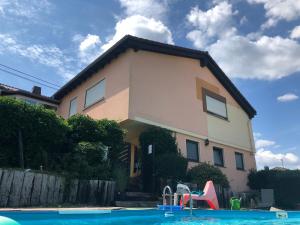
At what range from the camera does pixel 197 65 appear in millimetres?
20062

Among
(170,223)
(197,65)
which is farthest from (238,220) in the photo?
(197,65)

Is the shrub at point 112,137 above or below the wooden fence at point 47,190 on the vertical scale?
above

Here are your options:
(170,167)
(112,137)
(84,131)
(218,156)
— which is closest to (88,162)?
(84,131)

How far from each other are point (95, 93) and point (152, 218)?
39.6ft

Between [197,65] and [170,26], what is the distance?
5283mm

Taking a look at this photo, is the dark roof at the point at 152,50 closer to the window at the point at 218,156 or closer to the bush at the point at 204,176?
the window at the point at 218,156

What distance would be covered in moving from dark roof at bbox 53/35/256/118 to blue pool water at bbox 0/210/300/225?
33.7ft

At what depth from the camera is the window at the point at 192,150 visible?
1714 cm

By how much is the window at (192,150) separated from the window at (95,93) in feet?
18.8

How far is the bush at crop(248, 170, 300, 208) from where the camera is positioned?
16594 millimetres

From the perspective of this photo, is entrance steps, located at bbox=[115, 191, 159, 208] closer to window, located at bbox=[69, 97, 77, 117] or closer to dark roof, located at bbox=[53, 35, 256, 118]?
dark roof, located at bbox=[53, 35, 256, 118]

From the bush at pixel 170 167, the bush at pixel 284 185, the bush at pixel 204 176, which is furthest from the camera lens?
the bush at pixel 284 185

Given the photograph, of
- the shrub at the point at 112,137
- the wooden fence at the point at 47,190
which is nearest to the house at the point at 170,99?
the shrub at the point at 112,137

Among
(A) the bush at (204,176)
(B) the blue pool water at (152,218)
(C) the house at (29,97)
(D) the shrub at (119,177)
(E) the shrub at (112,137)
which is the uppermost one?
(C) the house at (29,97)
